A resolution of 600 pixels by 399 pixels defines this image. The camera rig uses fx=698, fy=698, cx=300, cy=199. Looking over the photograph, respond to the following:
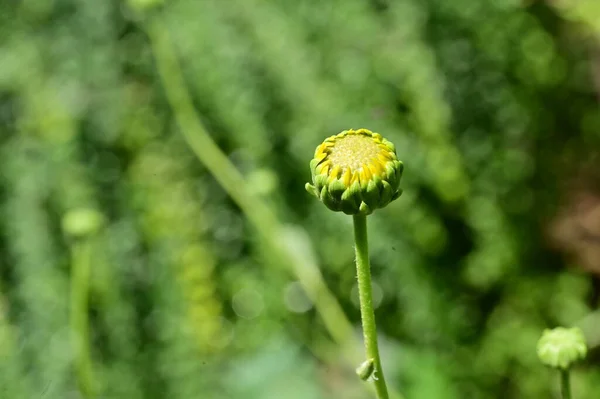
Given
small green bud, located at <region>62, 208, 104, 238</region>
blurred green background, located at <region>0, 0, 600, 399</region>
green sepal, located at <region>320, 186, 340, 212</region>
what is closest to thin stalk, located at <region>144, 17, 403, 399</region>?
blurred green background, located at <region>0, 0, 600, 399</region>

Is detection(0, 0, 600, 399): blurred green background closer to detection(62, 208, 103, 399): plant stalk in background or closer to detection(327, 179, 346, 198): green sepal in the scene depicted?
detection(62, 208, 103, 399): plant stalk in background

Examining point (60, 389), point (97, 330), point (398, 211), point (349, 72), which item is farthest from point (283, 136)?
point (60, 389)

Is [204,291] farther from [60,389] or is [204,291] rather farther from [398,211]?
[398,211]

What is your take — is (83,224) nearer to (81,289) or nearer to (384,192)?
(81,289)

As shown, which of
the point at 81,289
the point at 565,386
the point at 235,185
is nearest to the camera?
the point at 565,386


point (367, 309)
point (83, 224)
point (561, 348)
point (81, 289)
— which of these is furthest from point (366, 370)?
point (81, 289)

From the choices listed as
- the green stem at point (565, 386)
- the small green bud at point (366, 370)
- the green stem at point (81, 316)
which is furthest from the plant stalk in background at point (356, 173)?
the green stem at point (81, 316)

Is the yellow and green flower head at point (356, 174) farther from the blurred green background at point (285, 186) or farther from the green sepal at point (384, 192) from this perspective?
the blurred green background at point (285, 186)

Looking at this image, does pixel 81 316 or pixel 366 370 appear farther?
pixel 81 316
